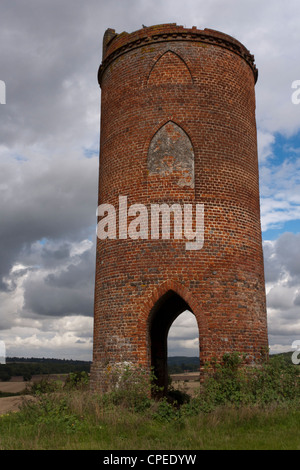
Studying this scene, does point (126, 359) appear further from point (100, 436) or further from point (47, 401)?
point (100, 436)

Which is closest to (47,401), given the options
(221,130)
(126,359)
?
(126,359)

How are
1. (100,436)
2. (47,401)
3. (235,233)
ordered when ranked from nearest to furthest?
(100,436) → (47,401) → (235,233)

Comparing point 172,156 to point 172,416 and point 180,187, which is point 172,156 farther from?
point 172,416

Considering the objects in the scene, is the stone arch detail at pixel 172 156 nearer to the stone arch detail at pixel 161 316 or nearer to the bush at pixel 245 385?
the stone arch detail at pixel 161 316

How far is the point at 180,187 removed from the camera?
1051cm

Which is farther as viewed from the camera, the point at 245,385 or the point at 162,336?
the point at 162,336

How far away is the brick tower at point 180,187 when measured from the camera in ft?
32.4

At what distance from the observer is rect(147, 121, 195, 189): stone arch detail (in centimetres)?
1060

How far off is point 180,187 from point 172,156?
2.84ft

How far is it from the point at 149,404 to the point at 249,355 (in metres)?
2.61

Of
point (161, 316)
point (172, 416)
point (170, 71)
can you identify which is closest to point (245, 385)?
point (172, 416)

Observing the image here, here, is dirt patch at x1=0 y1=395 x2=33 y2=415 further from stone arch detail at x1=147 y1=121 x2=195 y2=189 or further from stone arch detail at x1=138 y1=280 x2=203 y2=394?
stone arch detail at x1=147 y1=121 x2=195 y2=189
